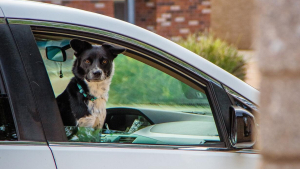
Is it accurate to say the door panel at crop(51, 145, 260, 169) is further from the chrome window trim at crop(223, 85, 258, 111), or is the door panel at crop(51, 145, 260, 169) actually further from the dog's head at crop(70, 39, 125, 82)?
the dog's head at crop(70, 39, 125, 82)

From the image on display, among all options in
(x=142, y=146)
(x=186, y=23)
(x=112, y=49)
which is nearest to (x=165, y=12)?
(x=186, y=23)

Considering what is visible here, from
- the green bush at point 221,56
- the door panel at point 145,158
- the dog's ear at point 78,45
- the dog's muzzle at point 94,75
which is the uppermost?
the green bush at point 221,56

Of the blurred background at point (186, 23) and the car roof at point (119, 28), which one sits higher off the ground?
the blurred background at point (186, 23)

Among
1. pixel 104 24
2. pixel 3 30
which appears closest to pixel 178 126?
pixel 104 24

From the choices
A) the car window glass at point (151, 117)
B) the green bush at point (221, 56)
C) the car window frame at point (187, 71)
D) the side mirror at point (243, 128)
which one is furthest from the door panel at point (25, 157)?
the green bush at point (221, 56)

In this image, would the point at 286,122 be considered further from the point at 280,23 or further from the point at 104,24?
the point at 104,24

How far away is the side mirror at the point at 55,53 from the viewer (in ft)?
8.75

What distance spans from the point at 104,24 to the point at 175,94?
1.28m

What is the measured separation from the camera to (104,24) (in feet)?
7.04

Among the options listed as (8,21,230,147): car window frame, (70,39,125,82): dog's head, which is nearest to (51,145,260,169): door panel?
(8,21,230,147): car window frame

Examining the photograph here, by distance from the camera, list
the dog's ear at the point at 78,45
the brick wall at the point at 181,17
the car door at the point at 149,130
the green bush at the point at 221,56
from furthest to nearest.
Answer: the brick wall at the point at 181,17
the green bush at the point at 221,56
the dog's ear at the point at 78,45
the car door at the point at 149,130

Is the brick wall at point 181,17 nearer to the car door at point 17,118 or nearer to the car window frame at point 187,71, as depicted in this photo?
the car window frame at point 187,71

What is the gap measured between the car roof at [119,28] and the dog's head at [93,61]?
1.63 feet

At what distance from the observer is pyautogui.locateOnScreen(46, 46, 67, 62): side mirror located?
267cm
